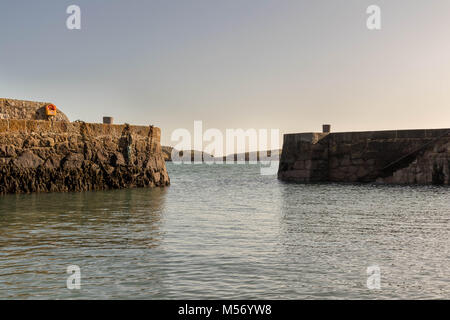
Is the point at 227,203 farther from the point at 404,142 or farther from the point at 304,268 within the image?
the point at 404,142

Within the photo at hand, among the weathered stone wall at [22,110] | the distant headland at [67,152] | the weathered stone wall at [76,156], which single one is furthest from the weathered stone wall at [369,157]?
the weathered stone wall at [22,110]

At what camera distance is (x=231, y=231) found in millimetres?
11266

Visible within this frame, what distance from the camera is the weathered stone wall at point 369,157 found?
27.8 m

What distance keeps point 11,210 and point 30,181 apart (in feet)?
23.0

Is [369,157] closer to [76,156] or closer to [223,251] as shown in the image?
[76,156]

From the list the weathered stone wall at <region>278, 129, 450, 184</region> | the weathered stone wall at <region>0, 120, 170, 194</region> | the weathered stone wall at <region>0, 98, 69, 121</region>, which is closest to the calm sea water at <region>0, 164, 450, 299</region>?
the weathered stone wall at <region>0, 120, 170, 194</region>

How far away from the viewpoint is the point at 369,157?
101ft

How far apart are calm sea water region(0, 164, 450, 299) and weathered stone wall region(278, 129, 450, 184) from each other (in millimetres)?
12593

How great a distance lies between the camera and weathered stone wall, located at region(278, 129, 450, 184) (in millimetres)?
27750

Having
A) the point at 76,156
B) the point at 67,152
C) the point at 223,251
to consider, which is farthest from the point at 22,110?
the point at 223,251

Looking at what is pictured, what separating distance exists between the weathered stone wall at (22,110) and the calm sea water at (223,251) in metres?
8.13

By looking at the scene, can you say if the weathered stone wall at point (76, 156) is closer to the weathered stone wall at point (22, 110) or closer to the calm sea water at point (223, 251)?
the weathered stone wall at point (22, 110)

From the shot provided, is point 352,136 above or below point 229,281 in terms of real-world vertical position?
above
